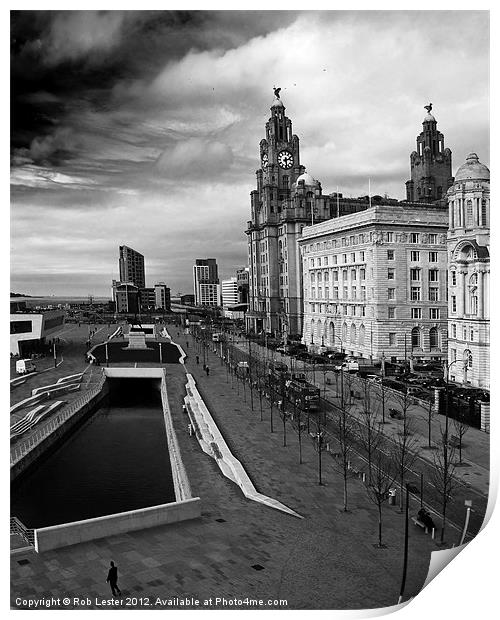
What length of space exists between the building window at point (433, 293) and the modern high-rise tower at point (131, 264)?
28757 mm

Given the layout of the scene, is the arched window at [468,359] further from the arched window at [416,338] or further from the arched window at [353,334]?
the arched window at [353,334]

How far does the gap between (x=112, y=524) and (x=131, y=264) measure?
985 cm

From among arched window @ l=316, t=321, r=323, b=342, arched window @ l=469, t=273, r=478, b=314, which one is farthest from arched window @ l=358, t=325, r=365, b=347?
arched window @ l=469, t=273, r=478, b=314

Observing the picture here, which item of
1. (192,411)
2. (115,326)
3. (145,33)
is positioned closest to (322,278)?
(192,411)

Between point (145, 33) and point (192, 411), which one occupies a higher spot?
point (145, 33)

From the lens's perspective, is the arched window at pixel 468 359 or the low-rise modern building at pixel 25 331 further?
the arched window at pixel 468 359

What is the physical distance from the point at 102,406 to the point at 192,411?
10.4 meters

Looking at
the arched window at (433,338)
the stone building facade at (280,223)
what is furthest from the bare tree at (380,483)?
the stone building facade at (280,223)

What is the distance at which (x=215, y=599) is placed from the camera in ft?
34.3

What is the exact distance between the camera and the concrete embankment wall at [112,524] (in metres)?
11.8

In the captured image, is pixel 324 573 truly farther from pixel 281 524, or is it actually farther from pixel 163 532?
pixel 163 532

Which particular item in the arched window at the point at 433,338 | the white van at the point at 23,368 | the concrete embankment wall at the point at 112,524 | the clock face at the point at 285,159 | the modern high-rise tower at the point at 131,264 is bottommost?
the concrete embankment wall at the point at 112,524

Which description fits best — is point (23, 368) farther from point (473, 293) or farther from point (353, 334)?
point (353, 334)

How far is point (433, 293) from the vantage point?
43.5 meters
